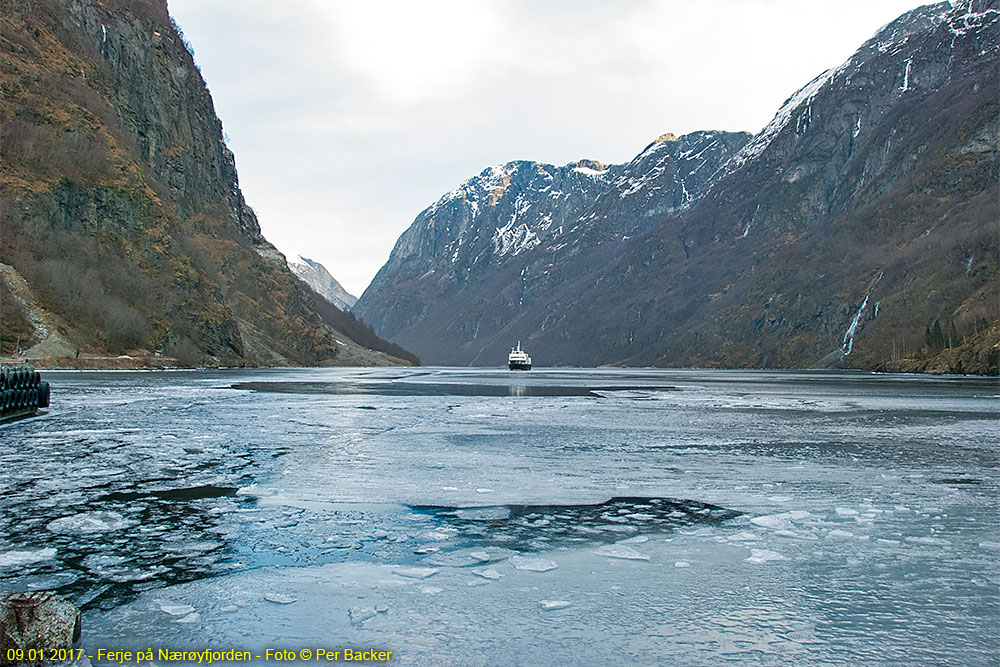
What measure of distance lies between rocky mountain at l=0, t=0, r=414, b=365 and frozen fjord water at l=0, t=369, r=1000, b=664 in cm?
8282

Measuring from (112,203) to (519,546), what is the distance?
123 m

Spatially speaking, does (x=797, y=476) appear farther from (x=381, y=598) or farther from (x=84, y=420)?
(x=84, y=420)

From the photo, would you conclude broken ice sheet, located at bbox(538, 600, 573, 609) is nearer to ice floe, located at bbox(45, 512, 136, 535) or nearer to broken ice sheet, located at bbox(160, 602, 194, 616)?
broken ice sheet, located at bbox(160, 602, 194, 616)

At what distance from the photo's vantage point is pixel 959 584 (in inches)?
347

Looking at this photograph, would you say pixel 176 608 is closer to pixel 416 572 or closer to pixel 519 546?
pixel 416 572

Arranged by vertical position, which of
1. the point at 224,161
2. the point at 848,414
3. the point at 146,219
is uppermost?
the point at 224,161

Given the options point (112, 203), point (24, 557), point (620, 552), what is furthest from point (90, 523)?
point (112, 203)

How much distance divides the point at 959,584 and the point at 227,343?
474 ft

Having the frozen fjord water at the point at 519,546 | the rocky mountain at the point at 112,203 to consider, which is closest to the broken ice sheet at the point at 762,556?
the frozen fjord water at the point at 519,546

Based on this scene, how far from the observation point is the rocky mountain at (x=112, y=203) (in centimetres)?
10056

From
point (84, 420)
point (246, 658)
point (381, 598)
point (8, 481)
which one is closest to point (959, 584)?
point (381, 598)

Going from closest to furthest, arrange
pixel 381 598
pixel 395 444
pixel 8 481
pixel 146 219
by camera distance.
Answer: pixel 381 598 → pixel 8 481 → pixel 395 444 → pixel 146 219

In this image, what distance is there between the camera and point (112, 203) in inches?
4557

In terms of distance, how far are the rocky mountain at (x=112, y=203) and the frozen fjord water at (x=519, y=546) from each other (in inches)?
3261
